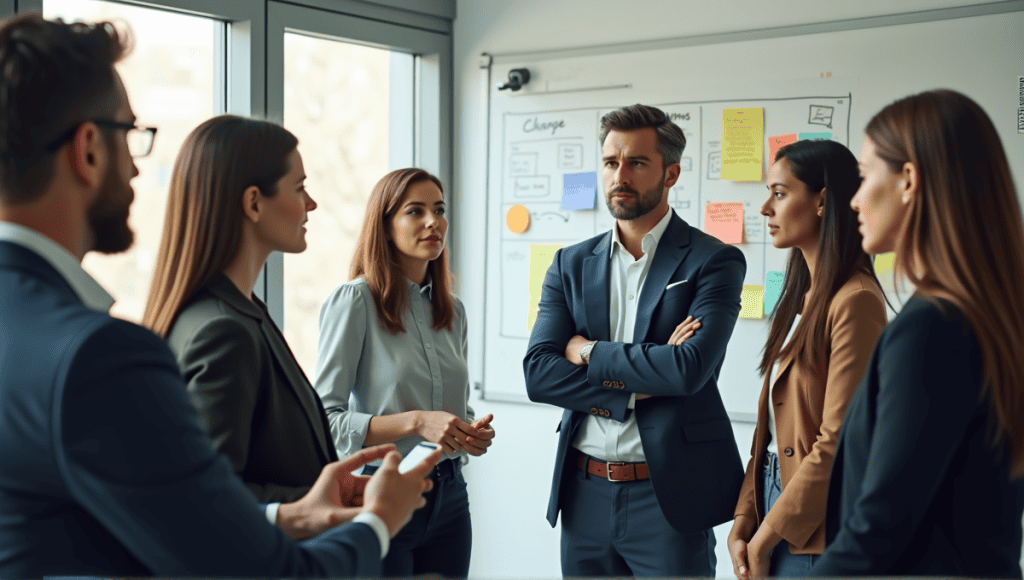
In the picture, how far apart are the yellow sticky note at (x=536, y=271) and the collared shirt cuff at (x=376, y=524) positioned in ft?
8.40

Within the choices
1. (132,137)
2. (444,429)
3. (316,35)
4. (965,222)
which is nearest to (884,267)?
(444,429)

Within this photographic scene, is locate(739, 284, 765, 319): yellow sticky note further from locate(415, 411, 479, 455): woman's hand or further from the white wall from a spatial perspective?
locate(415, 411, 479, 455): woman's hand

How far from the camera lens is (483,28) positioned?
378cm

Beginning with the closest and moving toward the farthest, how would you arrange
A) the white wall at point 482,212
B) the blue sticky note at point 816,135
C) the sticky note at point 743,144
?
1. the blue sticky note at point 816,135
2. the sticky note at point 743,144
3. the white wall at point 482,212

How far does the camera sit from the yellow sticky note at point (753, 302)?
3.11 meters

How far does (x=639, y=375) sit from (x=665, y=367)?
7 centimetres

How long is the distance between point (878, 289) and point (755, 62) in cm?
159

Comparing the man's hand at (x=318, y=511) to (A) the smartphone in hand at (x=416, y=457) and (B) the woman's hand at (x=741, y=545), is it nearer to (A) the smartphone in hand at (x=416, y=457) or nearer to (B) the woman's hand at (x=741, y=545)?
(A) the smartphone in hand at (x=416, y=457)

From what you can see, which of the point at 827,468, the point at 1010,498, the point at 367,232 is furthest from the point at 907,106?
the point at 367,232

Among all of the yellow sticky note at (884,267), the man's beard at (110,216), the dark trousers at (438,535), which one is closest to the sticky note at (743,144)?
the yellow sticky note at (884,267)

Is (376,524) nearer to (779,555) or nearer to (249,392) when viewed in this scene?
(249,392)

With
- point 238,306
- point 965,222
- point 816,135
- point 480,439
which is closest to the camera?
point 965,222

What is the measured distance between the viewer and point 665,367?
2109mm

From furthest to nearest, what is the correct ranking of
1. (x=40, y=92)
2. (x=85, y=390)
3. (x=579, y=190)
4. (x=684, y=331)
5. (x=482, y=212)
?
(x=482, y=212)
(x=579, y=190)
(x=684, y=331)
(x=40, y=92)
(x=85, y=390)
